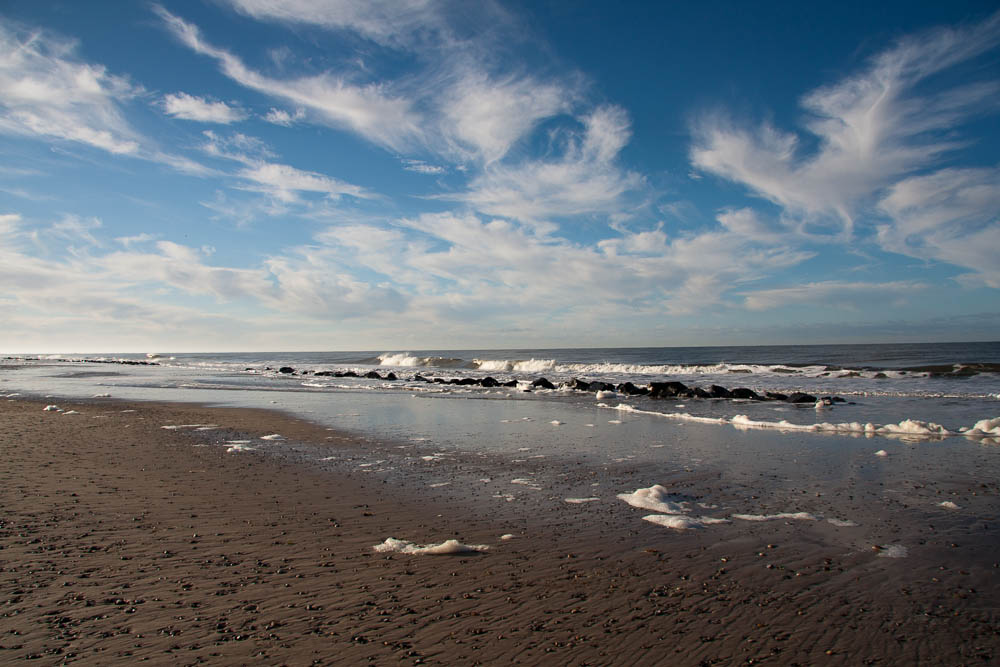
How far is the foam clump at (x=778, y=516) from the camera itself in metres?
6.54

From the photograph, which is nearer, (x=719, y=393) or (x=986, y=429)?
(x=986, y=429)

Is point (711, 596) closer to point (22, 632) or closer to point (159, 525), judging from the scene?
point (22, 632)

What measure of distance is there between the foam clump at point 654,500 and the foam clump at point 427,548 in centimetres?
253

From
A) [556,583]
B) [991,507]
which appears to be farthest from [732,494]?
[556,583]

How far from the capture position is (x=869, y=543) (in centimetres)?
569

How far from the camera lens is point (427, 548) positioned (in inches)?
215

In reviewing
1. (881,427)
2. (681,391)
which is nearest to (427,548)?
(881,427)

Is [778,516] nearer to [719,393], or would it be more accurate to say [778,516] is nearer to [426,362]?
[719,393]

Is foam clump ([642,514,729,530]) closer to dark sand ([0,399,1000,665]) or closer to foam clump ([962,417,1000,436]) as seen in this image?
dark sand ([0,399,1000,665])

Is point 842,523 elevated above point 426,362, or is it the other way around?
point 426,362

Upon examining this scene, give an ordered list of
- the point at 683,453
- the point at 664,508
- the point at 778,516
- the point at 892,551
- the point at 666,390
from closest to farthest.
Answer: the point at 892,551 < the point at 778,516 < the point at 664,508 < the point at 683,453 < the point at 666,390

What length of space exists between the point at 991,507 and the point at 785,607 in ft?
16.1

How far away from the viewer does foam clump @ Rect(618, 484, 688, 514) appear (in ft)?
22.7

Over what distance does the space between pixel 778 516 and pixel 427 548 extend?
14.2ft
